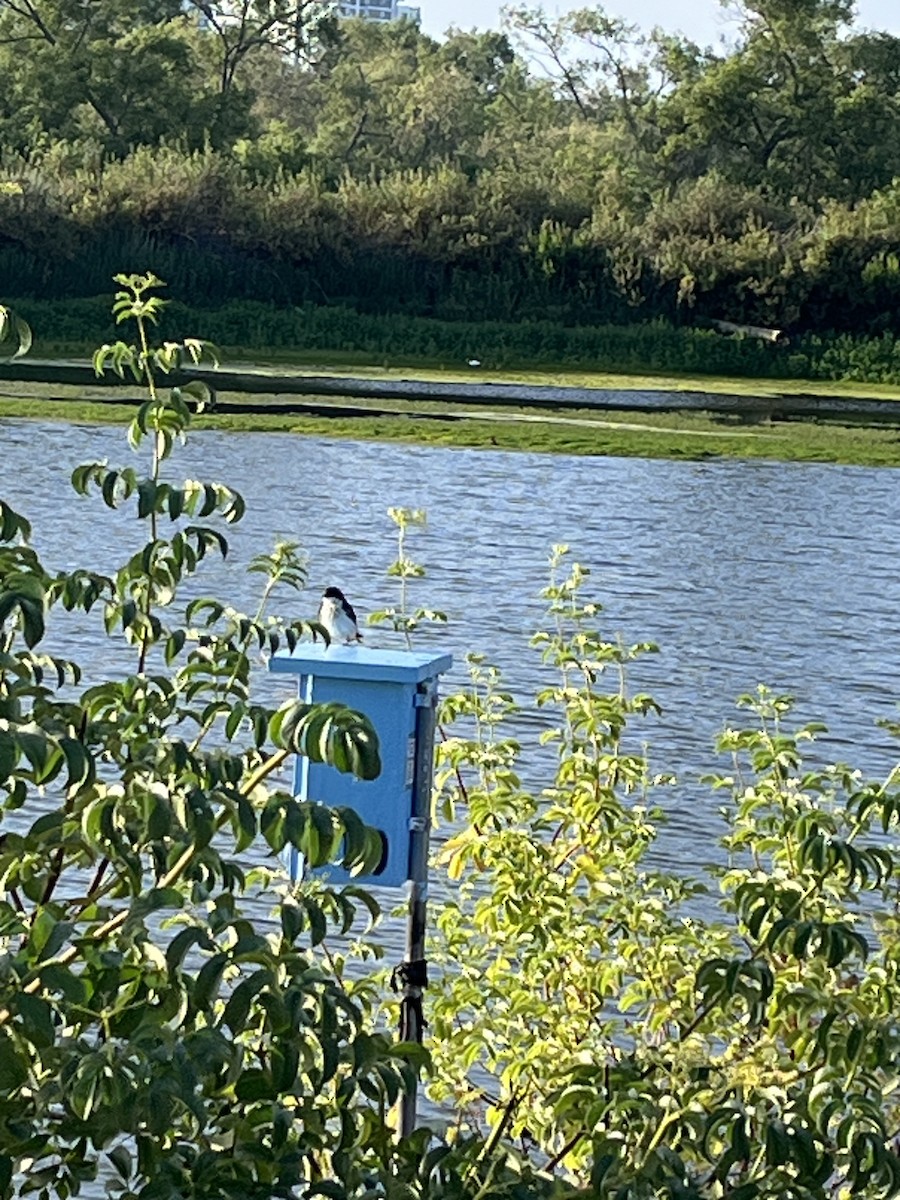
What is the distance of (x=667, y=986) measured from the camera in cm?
479

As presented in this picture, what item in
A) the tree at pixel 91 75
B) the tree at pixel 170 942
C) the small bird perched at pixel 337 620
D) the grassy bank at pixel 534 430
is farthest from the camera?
the tree at pixel 91 75

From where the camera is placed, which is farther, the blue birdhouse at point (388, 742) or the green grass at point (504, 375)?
the green grass at point (504, 375)

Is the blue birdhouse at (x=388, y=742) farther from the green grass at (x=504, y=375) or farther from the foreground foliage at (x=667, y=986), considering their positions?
the green grass at (x=504, y=375)

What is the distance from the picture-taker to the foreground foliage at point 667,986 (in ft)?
12.1

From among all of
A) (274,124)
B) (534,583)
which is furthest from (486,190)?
(534,583)

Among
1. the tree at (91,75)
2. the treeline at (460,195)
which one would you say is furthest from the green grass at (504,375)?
the tree at (91,75)

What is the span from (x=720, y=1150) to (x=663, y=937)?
418 mm

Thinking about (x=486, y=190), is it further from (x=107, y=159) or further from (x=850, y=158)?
(x=850, y=158)

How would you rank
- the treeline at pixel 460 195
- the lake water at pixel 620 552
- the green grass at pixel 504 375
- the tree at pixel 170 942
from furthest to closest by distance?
the treeline at pixel 460 195, the green grass at pixel 504 375, the lake water at pixel 620 552, the tree at pixel 170 942

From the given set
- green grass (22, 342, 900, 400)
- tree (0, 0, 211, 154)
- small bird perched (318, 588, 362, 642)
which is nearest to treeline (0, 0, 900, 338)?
tree (0, 0, 211, 154)

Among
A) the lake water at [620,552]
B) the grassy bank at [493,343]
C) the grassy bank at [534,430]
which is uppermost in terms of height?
the grassy bank at [493,343]

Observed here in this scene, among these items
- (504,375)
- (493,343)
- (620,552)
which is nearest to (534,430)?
(620,552)

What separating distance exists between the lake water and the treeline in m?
19.4

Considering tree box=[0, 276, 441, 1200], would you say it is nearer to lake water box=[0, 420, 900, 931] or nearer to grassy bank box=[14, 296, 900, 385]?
lake water box=[0, 420, 900, 931]
